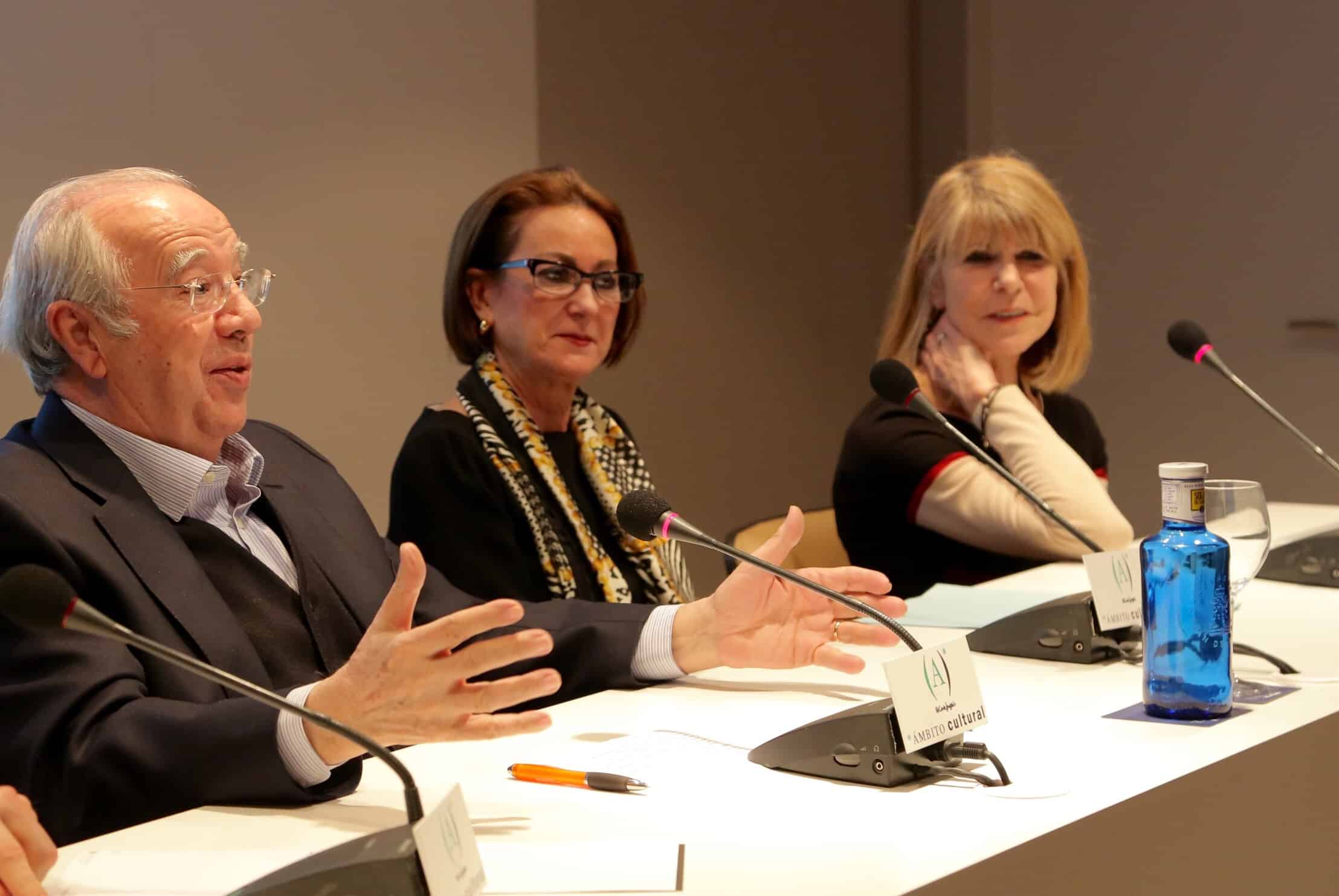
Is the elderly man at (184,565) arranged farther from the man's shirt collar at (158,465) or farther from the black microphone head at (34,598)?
the black microphone head at (34,598)

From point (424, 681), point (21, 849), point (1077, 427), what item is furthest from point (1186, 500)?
point (1077, 427)

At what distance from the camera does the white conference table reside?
119cm

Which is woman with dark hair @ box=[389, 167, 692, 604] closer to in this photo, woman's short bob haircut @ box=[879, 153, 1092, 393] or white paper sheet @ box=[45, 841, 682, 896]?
woman's short bob haircut @ box=[879, 153, 1092, 393]

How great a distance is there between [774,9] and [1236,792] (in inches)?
154

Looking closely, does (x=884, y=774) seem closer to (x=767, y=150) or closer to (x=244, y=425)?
(x=244, y=425)

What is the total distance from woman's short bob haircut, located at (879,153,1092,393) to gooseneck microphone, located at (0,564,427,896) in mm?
2155

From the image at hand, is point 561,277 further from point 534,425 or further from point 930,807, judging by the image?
point 930,807

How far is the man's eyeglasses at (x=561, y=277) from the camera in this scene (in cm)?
273

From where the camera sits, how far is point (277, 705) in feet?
3.58

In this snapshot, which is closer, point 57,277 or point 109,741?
point 109,741

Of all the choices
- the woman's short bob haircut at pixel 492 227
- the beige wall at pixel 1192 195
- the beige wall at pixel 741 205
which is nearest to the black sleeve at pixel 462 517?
the woman's short bob haircut at pixel 492 227

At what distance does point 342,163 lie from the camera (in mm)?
3475

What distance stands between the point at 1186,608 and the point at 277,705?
0.95 meters

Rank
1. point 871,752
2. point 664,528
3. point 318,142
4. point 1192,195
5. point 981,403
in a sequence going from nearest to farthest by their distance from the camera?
point 871,752 < point 664,528 < point 981,403 < point 318,142 < point 1192,195
